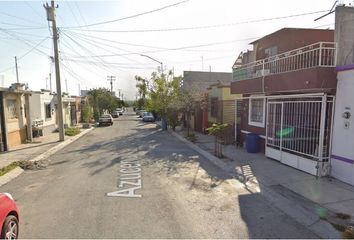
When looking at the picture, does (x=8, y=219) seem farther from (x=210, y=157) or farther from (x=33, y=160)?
(x=210, y=157)

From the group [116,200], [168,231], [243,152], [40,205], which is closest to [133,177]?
[116,200]

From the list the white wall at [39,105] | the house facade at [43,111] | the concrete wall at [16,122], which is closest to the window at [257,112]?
the concrete wall at [16,122]

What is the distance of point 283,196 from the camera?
6.73 meters

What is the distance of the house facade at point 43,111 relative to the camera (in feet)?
67.2

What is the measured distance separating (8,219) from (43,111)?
64.0 feet

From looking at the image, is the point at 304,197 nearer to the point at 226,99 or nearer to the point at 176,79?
the point at 226,99

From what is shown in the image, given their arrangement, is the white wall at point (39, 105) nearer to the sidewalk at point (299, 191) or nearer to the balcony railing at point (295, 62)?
the balcony railing at point (295, 62)

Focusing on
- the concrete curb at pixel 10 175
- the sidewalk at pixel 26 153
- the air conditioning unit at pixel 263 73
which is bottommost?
the sidewalk at pixel 26 153

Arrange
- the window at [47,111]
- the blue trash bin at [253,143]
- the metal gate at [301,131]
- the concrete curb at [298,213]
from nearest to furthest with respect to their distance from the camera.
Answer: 1. the concrete curb at [298,213]
2. the metal gate at [301,131]
3. the blue trash bin at [253,143]
4. the window at [47,111]

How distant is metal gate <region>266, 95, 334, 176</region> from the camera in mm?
8102

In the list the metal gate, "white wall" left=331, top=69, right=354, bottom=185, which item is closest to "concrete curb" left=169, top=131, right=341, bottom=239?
the metal gate

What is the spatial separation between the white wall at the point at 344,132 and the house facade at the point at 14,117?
15384 millimetres

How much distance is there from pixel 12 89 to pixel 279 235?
15609mm

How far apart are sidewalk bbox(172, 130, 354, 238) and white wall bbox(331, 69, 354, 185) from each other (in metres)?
0.38
